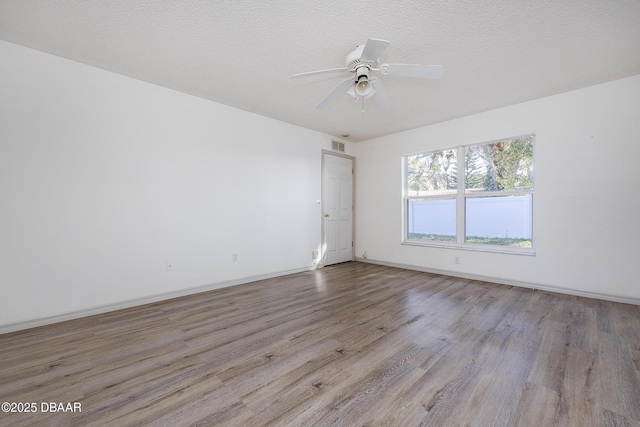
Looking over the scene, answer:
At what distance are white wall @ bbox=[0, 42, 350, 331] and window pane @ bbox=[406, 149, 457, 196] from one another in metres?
2.67

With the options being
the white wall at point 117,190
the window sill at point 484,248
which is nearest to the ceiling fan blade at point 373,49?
the white wall at point 117,190

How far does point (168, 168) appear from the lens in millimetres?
3221

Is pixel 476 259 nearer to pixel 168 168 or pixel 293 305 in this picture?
pixel 293 305

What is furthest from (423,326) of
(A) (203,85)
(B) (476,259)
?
(A) (203,85)

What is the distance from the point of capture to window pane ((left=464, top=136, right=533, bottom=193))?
3.70 meters

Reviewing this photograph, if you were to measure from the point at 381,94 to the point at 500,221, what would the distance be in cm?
291

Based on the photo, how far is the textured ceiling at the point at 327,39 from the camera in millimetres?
1952

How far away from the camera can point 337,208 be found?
17.5ft

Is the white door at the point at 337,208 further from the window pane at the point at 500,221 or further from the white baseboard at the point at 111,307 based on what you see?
the window pane at the point at 500,221

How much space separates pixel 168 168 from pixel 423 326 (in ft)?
11.3

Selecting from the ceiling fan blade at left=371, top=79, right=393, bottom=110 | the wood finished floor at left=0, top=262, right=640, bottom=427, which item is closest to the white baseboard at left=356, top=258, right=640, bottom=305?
the wood finished floor at left=0, top=262, right=640, bottom=427

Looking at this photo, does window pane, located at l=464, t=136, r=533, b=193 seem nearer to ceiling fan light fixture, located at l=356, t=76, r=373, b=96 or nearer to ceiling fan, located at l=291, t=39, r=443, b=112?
ceiling fan, located at l=291, t=39, r=443, b=112

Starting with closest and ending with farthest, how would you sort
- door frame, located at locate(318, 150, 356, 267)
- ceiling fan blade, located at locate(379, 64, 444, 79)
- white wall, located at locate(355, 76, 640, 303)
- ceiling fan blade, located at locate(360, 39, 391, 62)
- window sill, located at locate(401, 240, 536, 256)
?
1. ceiling fan blade, located at locate(360, 39, 391, 62)
2. ceiling fan blade, located at locate(379, 64, 444, 79)
3. white wall, located at locate(355, 76, 640, 303)
4. window sill, located at locate(401, 240, 536, 256)
5. door frame, located at locate(318, 150, 356, 267)

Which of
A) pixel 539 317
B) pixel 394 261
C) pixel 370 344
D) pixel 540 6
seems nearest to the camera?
pixel 540 6
